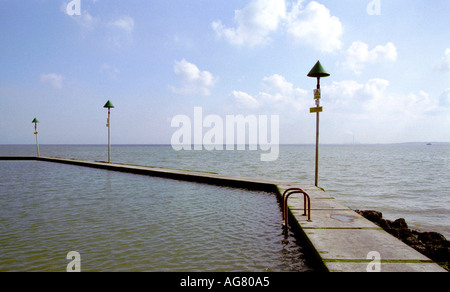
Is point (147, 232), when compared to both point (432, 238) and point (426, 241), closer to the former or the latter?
point (426, 241)

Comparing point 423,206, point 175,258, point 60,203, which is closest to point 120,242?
point 175,258

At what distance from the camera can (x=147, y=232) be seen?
22.6ft

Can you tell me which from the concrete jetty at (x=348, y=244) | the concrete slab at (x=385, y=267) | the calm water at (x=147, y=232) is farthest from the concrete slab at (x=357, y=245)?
the calm water at (x=147, y=232)

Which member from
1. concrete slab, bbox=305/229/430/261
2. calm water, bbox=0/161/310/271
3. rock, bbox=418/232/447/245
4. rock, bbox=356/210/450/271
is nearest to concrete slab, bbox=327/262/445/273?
concrete slab, bbox=305/229/430/261

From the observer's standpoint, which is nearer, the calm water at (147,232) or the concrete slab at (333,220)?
the calm water at (147,232)

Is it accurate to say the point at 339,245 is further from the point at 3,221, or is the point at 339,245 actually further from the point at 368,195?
the point at 368,195

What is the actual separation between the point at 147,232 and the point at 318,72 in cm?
872

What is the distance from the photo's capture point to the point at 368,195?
1755cm

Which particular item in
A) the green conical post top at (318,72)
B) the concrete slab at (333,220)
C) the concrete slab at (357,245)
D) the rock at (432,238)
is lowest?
the rock at (432,238)

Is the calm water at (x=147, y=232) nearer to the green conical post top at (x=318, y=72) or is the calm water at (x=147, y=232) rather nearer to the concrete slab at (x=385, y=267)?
the concrete slab at (x=385, y=267)

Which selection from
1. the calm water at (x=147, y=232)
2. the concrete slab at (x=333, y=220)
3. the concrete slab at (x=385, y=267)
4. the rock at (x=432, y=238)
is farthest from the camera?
the rock at (x=432, y=238)

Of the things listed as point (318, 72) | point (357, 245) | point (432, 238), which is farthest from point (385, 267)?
point (318, 72)

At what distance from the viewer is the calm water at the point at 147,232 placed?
5215 millimetres

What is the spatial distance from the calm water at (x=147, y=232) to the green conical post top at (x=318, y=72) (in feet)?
16.6
